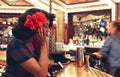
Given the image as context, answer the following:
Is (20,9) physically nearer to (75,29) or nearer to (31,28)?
(75,29)

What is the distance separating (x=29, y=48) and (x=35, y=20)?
0.16 metres

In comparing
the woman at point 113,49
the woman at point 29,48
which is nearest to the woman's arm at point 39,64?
the woman at point 29,48

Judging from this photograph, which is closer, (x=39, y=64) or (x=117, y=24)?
(x=39, y=64)

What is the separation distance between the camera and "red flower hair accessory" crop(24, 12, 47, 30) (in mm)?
1536

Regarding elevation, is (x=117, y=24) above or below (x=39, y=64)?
above

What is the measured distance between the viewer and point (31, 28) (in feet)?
5.05

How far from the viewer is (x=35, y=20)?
5.12 ft

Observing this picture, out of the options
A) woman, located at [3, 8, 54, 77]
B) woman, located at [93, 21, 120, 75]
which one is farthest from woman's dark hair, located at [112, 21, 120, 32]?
woman, located at [3, 8, 54, 77]

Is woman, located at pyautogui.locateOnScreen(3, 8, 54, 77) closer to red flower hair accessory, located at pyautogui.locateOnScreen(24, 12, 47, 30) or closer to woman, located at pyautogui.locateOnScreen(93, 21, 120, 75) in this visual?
red flower hair accessory, located at pyautogui.locateOnScreen(24, 12, 47, 30)

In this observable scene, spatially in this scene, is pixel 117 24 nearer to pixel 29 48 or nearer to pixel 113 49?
pixel 113 49

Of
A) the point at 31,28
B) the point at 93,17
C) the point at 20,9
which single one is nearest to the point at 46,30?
the point at 31,28

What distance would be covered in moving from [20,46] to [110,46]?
2715mm

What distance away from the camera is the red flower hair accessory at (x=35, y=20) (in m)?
1.54

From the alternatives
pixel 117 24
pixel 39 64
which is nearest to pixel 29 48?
pixel 39 64
